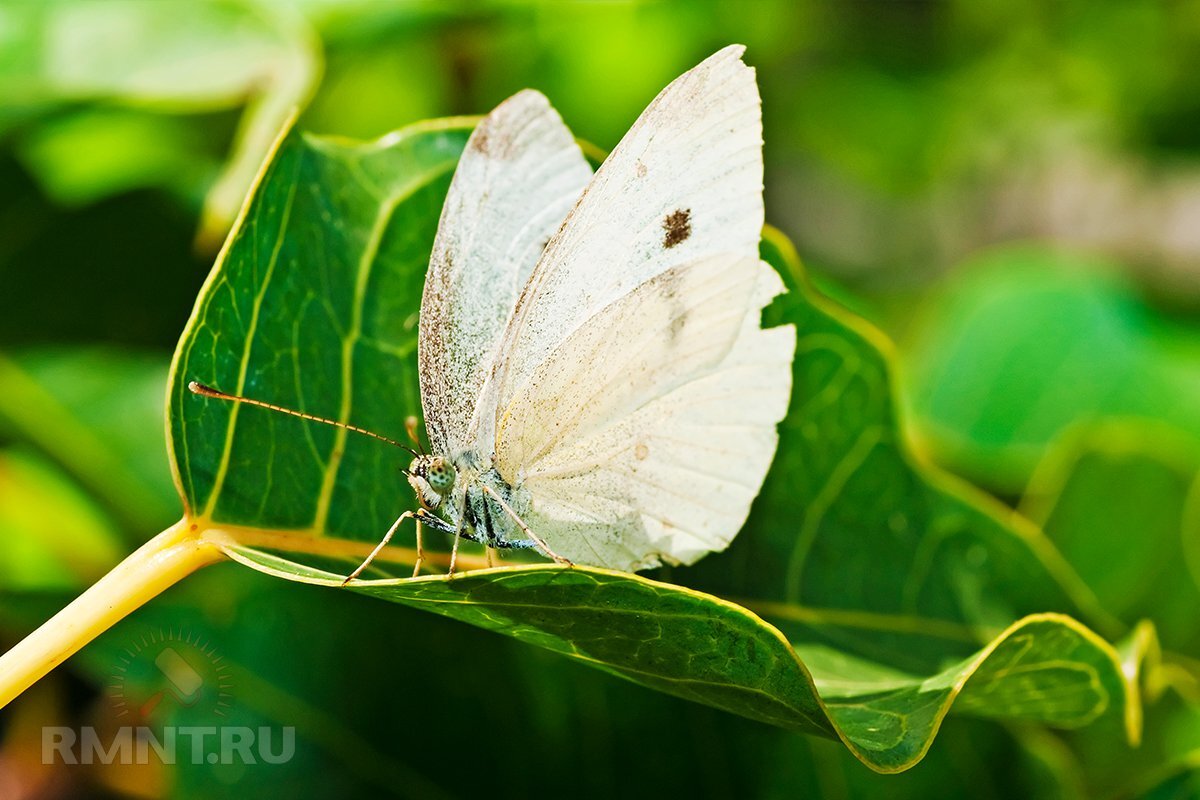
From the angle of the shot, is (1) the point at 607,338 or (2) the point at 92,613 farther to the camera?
(1) the point at 607,338

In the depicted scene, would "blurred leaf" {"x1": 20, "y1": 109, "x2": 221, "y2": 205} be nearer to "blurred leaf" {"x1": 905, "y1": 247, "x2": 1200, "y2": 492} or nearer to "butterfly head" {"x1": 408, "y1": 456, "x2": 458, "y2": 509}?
"butterfly head" {"x1": 408, "y1": 456, "x2": 458, "y2": 509}

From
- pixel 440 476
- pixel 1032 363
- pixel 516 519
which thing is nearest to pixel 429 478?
pixel 440 476

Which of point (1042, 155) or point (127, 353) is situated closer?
Answer: point (127, 353)

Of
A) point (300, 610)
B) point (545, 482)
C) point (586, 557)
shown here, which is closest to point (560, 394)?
point (545, 482)

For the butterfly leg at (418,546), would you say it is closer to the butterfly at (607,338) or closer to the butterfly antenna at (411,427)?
the butterfly at (607,338)

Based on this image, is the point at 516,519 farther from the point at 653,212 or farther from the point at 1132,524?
the point at 1132,524

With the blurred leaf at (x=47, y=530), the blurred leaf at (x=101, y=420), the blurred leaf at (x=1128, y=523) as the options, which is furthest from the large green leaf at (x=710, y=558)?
the blurred leaf at (x=47, y=530)

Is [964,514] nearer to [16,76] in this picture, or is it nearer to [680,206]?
[680,206]
